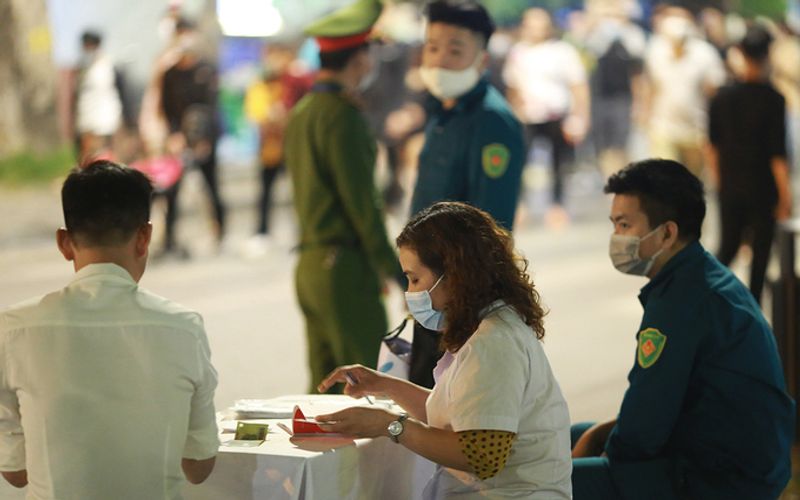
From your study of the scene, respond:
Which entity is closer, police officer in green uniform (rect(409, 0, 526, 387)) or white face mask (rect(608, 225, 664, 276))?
white face mask (rect(608, 225, 664, 276))

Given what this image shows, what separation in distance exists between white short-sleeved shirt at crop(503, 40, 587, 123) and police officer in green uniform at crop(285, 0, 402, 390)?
9.60 metres

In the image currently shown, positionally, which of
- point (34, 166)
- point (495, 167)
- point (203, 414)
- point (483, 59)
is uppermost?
point (483, 59)

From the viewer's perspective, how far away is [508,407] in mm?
2885

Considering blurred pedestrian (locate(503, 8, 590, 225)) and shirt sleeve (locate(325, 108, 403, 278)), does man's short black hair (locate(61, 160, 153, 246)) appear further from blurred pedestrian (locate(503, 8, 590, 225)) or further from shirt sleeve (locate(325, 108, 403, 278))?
blurred pedestrian (locate(503, 8, 590, 225))

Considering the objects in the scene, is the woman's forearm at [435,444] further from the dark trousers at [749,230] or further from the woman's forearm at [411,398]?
the dark trousers at [749,230]

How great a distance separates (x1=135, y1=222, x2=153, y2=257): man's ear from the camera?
110 inches

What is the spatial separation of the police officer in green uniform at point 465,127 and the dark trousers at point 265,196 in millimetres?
7389

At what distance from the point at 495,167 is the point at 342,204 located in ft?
2.33

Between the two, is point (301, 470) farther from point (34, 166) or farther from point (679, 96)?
point (679, 96)

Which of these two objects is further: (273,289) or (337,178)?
(273,289)

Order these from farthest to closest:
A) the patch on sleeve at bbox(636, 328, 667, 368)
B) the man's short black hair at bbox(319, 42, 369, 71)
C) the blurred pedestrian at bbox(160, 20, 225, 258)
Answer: the blurred pedestrian at bbox(160, 20, 225, 258) → the man's short black hair at bbox(319, 42, 369, 71) → the patch on sleeve at bbox(636, 328, 667, 368)

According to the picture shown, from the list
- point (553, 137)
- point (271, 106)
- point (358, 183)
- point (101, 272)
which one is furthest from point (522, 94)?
point (101, 272)

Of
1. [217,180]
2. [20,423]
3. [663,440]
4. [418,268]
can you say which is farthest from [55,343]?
[217,180]

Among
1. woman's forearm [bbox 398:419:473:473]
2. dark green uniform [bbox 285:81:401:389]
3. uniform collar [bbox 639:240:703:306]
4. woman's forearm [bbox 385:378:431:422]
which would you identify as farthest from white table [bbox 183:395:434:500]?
dark green uniform [bbox 285:81:401:389]
